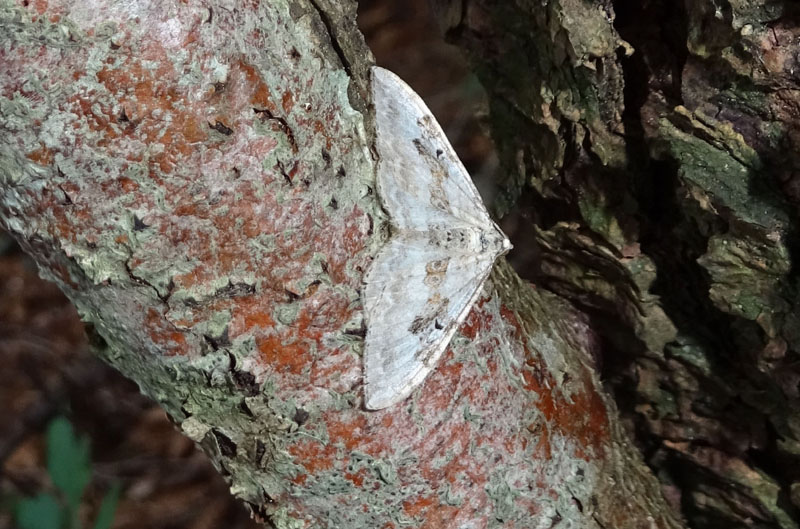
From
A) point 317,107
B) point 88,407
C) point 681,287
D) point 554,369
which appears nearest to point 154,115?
point 317,107

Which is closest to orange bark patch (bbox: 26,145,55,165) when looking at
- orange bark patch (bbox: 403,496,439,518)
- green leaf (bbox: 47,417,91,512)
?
orange bark patch (bbox: 403,496,439,518)

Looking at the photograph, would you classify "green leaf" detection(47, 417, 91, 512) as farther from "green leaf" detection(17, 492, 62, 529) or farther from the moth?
the moth

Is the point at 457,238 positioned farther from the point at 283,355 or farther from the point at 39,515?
the point at 39,515

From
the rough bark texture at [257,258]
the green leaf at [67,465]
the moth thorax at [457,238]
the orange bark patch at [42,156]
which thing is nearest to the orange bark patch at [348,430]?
the rough bark texture at [257,258]

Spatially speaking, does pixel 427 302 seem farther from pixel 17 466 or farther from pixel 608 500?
pixel 17 466

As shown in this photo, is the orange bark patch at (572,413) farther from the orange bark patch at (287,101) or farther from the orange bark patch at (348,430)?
the orange bark patch at (287,101)

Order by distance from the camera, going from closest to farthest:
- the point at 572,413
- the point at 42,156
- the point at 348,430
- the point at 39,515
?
1. the point at 42,156
2. the point at 348,430
3. the point at 572,413
4. the point at 39,515

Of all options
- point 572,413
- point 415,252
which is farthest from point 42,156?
point 572,413
